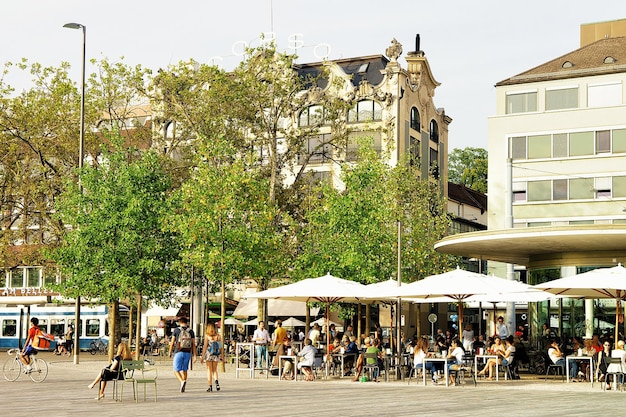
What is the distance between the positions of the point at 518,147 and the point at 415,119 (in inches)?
491

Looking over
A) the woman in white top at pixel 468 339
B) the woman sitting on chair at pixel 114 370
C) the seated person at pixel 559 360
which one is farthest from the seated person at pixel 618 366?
the woman sitting on chair at pixel 114 370

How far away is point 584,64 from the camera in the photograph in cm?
6681

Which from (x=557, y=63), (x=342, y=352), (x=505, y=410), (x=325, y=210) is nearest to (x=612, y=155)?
(x=557, y=63)

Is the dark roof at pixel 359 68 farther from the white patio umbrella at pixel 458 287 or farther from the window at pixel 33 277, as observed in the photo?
the white patio umbrella at pixel 458 287

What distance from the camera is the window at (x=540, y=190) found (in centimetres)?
6325

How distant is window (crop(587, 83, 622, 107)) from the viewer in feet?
210

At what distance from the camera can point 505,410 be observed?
1977 cm

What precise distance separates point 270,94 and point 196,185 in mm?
10443

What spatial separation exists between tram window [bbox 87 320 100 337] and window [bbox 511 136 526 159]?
28.3 metres

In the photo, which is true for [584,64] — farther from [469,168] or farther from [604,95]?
[469,168]

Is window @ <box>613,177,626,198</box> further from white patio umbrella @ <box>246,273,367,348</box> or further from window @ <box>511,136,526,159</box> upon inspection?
white patio umbrella @ <box>246,273,367,348</box>

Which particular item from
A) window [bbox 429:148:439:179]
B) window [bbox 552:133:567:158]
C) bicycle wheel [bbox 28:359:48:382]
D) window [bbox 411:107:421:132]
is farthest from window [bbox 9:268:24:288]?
bicycle wheel [bbox 28:359:48:382]

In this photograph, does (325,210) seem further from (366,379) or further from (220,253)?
(366,379)

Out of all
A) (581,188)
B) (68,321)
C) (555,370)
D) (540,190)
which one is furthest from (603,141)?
(68,321)
